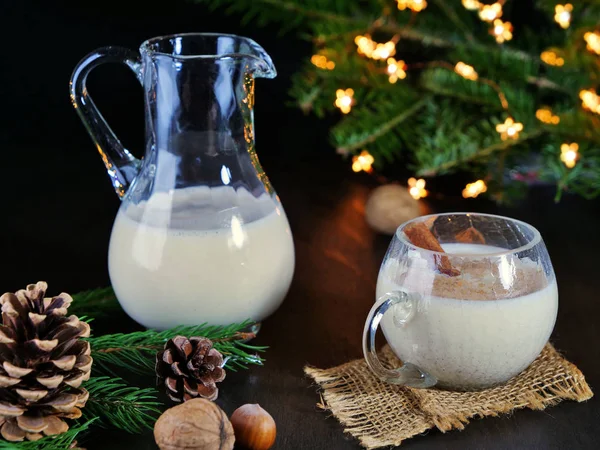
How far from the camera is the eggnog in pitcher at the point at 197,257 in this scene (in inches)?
32.1

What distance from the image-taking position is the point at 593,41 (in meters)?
1.21

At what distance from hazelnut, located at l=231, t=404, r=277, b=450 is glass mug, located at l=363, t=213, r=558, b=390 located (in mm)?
118

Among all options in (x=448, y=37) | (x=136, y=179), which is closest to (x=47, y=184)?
(x=136, y=179)

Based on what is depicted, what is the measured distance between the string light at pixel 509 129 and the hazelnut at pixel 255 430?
2.50ft

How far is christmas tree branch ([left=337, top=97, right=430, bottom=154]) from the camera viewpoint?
4.57 feet

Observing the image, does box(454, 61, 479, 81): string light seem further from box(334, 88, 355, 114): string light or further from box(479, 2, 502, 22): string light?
box(334, 88, 355, 114): string light

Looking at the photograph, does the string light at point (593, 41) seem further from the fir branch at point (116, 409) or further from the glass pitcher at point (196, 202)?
the fir branch at point (116, 409)

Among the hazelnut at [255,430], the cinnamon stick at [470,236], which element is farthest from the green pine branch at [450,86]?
the hazelnut at [255,430]

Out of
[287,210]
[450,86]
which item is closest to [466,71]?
[450,86]

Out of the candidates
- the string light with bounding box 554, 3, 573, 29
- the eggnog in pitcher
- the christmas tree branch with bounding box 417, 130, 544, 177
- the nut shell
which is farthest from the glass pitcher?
the string light with bounding box 554, 3, 573, 29

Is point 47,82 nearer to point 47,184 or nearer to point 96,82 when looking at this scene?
point 96,82

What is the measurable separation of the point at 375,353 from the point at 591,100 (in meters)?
0.68

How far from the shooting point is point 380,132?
1394 mm

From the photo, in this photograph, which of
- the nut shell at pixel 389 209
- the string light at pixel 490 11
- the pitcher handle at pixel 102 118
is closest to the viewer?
the pitcher handle at pixel 102 118
